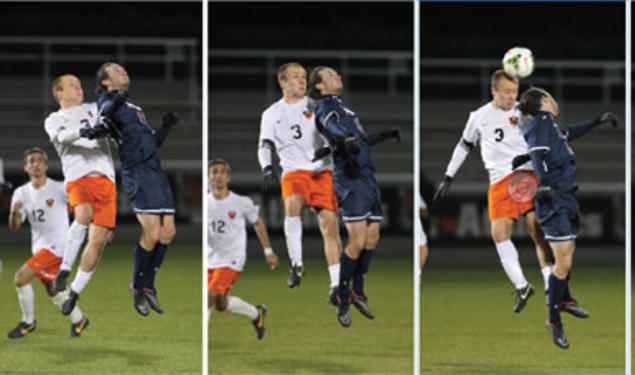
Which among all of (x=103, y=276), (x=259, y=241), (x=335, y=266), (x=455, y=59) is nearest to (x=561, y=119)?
(x=335, y=266)

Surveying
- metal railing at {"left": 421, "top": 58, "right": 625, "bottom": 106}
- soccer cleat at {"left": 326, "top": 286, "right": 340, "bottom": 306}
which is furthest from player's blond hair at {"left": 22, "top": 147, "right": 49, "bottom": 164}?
metal railing at {"left": 421, "top": 58, "right": 625, "bottom": 106}

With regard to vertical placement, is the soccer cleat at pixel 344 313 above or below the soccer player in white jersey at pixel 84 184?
below

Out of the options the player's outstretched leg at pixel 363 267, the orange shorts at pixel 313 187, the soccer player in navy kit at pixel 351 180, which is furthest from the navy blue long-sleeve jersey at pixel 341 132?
the player's outstretched leg at pixel 363 267

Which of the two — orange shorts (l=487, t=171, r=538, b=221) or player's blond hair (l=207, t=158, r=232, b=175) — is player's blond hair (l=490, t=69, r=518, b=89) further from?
player's blond hair (l=207, t=158, r=232, b=175)

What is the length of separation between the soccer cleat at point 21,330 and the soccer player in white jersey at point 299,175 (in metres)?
1.88

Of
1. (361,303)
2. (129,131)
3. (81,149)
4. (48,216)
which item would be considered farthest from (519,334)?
(48,216)

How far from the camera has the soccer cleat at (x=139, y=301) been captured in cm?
615

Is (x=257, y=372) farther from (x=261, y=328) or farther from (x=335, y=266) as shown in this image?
(x=335, y=266)

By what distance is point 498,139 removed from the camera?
591cm

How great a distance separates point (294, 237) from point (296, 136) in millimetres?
670

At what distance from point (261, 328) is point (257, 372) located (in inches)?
12.5

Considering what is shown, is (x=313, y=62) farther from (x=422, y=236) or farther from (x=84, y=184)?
(x=84, y=184)

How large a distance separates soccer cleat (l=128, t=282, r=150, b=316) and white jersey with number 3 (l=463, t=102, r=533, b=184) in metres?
2.48

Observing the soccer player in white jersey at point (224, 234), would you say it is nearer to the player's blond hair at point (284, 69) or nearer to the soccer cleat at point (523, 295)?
the player's blond hair at point (284, 69)
